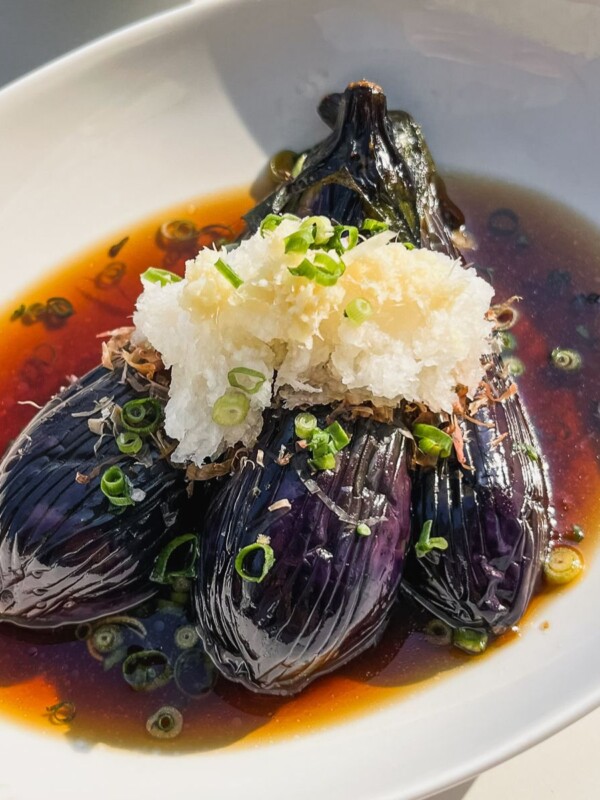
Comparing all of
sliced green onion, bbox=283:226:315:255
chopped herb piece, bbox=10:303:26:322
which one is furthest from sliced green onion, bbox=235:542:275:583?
chopped herb piece, bbox=10:303:26:322

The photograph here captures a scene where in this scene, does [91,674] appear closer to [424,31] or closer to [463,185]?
[463,185]

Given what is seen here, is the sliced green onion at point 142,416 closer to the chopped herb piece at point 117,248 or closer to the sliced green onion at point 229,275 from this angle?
the sliced green onion at point 229,275

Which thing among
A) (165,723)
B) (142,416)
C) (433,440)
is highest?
(142,416)

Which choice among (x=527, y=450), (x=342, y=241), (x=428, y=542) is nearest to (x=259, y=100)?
(x=342, y=241)

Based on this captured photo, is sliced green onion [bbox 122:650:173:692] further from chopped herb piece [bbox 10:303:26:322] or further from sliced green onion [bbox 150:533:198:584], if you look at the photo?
chopped herb piece [bbox 10:303:26:322]

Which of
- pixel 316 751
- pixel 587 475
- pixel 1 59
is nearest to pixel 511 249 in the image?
pixel 587 475

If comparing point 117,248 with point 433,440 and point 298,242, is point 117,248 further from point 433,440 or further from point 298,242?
Result: point 433,440
